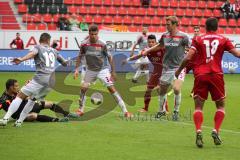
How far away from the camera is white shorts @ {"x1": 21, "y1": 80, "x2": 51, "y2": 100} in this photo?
1254 cm

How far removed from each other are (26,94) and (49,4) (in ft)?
77.6

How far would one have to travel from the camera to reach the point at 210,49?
34.4ft

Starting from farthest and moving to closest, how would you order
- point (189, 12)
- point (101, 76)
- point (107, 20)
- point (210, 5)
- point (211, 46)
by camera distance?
point (210, 5), point (189, 12), point (107, 20), point (101, 76), point (211, 46)

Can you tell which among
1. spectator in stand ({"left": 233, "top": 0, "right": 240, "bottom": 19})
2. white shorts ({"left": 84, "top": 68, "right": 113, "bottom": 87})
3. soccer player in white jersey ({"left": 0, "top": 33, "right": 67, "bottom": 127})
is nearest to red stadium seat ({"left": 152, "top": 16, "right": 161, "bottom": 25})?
spectator in stand ({"left": 233, "top": 0, "right": 240, "bottom": 19})

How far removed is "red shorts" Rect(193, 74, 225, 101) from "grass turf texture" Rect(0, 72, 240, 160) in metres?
0.86

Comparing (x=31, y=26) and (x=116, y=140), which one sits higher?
(x=31, y=26)

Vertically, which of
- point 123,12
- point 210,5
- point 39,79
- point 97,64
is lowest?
point 39,79

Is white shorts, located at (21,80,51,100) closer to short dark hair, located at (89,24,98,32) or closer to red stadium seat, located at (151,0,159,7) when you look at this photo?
short dark hair, located at (89,24,98,32)

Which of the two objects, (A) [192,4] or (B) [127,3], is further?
(A) [192,4]

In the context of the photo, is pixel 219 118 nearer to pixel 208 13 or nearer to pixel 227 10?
pixel 227 10

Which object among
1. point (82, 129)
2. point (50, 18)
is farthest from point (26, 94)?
point (50, 18)

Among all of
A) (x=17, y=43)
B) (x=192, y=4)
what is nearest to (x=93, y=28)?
(x=17, y=43)

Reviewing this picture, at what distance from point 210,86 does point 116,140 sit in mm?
1907


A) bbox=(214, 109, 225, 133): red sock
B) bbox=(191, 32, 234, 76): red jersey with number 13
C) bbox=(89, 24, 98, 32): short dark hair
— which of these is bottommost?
bbox=(214, 109, 225, 133): red sock
